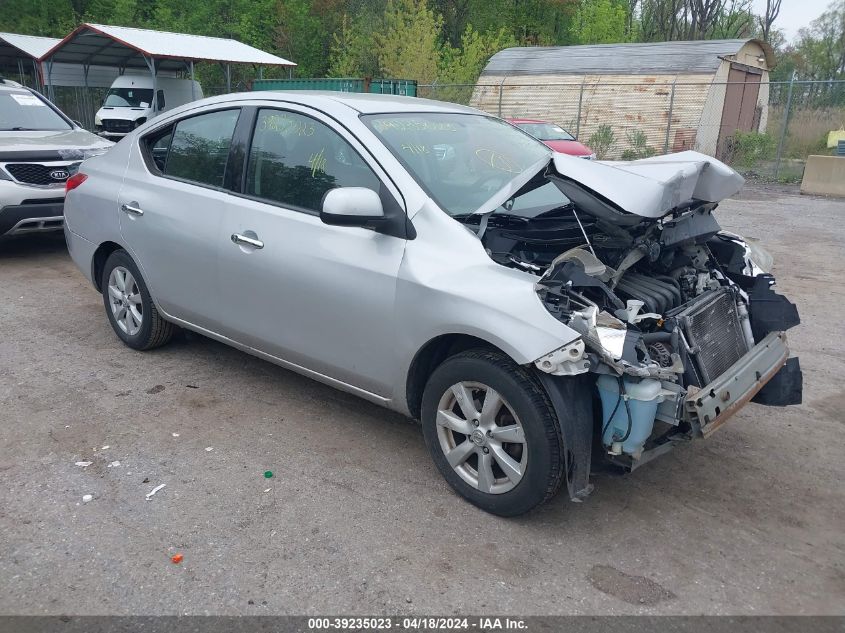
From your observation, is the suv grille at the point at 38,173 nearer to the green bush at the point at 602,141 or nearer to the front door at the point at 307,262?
the front door at the point at 307,262

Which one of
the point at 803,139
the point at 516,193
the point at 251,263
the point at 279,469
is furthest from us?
the point at 803,139

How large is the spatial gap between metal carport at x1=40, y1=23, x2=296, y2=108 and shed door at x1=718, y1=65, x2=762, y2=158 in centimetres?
1290

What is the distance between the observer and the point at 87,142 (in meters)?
8.66

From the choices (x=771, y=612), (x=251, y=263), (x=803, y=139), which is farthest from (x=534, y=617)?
(x=803, y=139)

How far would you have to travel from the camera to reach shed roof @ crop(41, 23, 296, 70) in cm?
1925

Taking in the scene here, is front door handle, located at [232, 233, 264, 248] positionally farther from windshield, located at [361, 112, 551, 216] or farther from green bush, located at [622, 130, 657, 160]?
green bush, located at [622, 130, 657, 160]

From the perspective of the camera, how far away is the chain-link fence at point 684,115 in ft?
64.4

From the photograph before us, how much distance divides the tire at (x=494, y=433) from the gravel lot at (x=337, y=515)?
149 millimetres

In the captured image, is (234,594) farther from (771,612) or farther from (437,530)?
(771,612)

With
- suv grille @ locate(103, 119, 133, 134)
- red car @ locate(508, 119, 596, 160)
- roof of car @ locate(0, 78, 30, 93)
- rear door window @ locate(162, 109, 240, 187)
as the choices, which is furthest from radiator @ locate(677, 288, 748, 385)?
suv grille @ locate(103, 119, 133, 134)

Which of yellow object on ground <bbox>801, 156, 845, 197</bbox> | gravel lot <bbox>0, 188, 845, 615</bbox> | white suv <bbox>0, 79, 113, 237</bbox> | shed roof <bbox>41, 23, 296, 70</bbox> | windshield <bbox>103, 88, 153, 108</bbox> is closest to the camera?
gravel lot <bbox>0, 188, 845, 615</bbox>

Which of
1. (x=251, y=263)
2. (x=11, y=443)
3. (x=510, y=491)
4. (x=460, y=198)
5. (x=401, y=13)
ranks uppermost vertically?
(x=401, y=13)

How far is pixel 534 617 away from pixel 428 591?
423mm

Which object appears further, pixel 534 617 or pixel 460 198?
pixel 460 198
